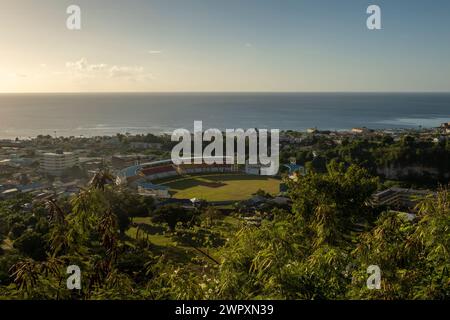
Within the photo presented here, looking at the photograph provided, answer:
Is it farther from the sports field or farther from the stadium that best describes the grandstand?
the sports field

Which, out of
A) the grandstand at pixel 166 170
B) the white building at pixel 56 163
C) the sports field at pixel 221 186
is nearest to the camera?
the sports field at pixel 221 186

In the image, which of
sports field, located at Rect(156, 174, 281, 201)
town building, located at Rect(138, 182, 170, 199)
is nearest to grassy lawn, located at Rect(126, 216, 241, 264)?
town building, located at Rect(138, 182, 170, 199)

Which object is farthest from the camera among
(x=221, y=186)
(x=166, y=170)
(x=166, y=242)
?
(x=166, y=170)

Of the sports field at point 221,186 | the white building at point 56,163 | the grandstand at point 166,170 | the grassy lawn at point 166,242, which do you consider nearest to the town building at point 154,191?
the sports field at point 221,186

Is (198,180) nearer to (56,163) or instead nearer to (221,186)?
(221,186)

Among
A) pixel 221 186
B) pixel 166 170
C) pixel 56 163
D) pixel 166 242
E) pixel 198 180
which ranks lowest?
pixel 166 242

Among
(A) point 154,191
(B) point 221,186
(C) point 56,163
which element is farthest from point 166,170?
(C) point 56,163

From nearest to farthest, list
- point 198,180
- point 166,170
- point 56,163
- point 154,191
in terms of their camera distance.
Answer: point 154,191 < point 198,180 < point 166,170 < point 56,163

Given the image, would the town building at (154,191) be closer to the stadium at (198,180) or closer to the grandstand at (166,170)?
the stadium at (198,180)
